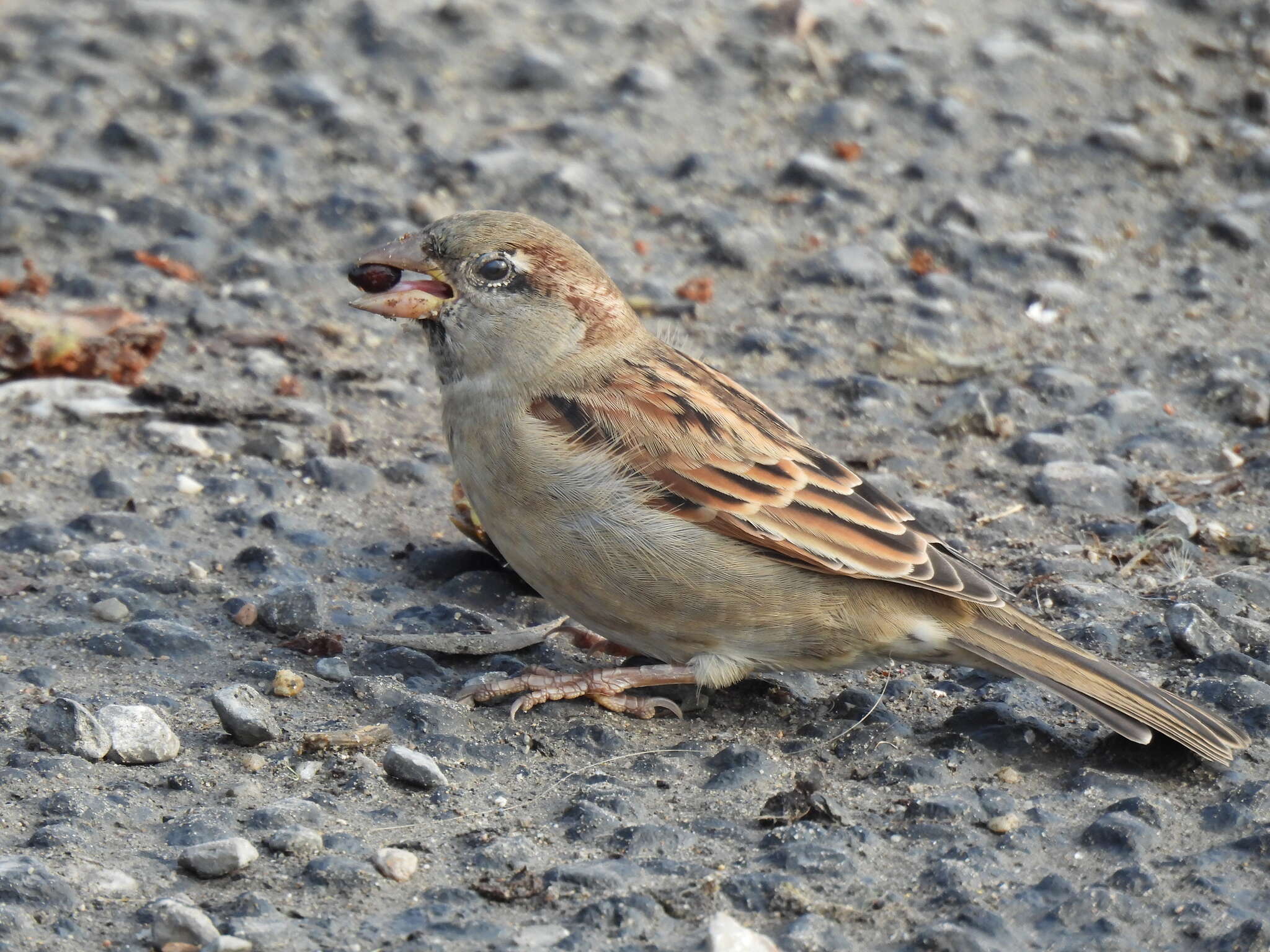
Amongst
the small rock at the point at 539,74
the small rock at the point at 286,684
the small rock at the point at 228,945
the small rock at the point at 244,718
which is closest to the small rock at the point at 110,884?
the small rock at the point at 228,945

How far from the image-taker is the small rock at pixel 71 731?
13.9 feet

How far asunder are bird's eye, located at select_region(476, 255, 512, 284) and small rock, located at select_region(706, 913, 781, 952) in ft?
7.48

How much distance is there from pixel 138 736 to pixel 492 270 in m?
1.77

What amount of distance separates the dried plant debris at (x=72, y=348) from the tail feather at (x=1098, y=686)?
3440 mm

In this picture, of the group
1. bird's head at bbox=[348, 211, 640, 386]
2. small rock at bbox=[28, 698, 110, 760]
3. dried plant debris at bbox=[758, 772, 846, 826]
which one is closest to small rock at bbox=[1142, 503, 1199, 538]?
bird's head at bbox=[348, 211, 640, 386]

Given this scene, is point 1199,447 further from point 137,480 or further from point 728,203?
point 137,480

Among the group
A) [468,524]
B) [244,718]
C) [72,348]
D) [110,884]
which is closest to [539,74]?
[72,348]

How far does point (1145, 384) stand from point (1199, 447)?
0.54 meters

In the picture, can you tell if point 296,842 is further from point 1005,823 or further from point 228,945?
point 1005,823

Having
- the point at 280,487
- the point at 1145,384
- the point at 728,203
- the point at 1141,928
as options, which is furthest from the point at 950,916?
the point at 728,203

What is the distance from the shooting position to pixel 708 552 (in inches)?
185

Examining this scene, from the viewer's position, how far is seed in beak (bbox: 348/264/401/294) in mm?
5230

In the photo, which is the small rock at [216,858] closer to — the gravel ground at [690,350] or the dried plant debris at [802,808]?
the gravel ground at [690,350]

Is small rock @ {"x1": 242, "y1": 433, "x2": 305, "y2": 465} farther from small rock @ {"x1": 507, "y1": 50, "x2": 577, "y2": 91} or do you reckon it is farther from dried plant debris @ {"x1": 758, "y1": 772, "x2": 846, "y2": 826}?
small rock @ {"x1": 507, "y1": 50, "x2": 577, "y2": 91}
